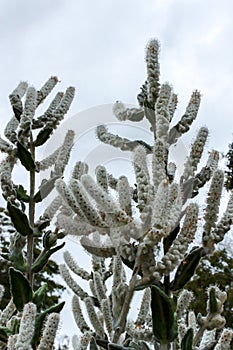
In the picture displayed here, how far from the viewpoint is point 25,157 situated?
112 inches

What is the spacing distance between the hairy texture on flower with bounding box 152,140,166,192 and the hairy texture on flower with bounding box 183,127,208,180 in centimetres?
17

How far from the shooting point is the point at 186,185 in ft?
7.37

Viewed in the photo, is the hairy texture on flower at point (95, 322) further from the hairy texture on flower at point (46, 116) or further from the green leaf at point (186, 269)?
the hairy texture on flower at point (46, 116)

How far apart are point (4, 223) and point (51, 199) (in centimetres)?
1523

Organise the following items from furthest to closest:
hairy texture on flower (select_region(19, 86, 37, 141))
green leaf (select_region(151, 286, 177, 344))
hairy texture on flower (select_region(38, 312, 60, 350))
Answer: hairy texture on flower (select_region(19, 86, 37, 141))
green leaf (select_region(151, 286, 177, 344))
hairy texture on flower (select_region(38, 312, 60, 350))

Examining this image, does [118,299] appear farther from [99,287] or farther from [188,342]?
[99,287]

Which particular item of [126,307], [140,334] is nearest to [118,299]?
[126,307]

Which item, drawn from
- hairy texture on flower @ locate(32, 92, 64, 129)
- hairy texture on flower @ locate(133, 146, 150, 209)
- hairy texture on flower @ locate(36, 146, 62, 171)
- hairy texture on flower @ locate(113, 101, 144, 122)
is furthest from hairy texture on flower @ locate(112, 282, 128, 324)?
hairy texture on flower @ locate(32, 92, 64, 129)

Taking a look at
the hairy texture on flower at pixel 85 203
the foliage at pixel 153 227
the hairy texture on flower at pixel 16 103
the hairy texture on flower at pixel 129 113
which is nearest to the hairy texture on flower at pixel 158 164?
the foliage at pixel 153 227

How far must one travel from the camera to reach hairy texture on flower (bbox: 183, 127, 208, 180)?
7.46 ft

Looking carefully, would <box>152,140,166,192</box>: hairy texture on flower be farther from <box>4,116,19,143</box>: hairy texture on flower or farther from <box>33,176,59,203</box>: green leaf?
<box>4,116,19,143</box>: hairy texture on flower

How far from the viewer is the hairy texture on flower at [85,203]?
194cm

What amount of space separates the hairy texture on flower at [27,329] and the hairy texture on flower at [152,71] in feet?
3.54

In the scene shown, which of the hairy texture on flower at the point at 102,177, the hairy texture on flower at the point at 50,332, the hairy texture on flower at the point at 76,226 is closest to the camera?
the hairy texture on flower at the point at 50,332
